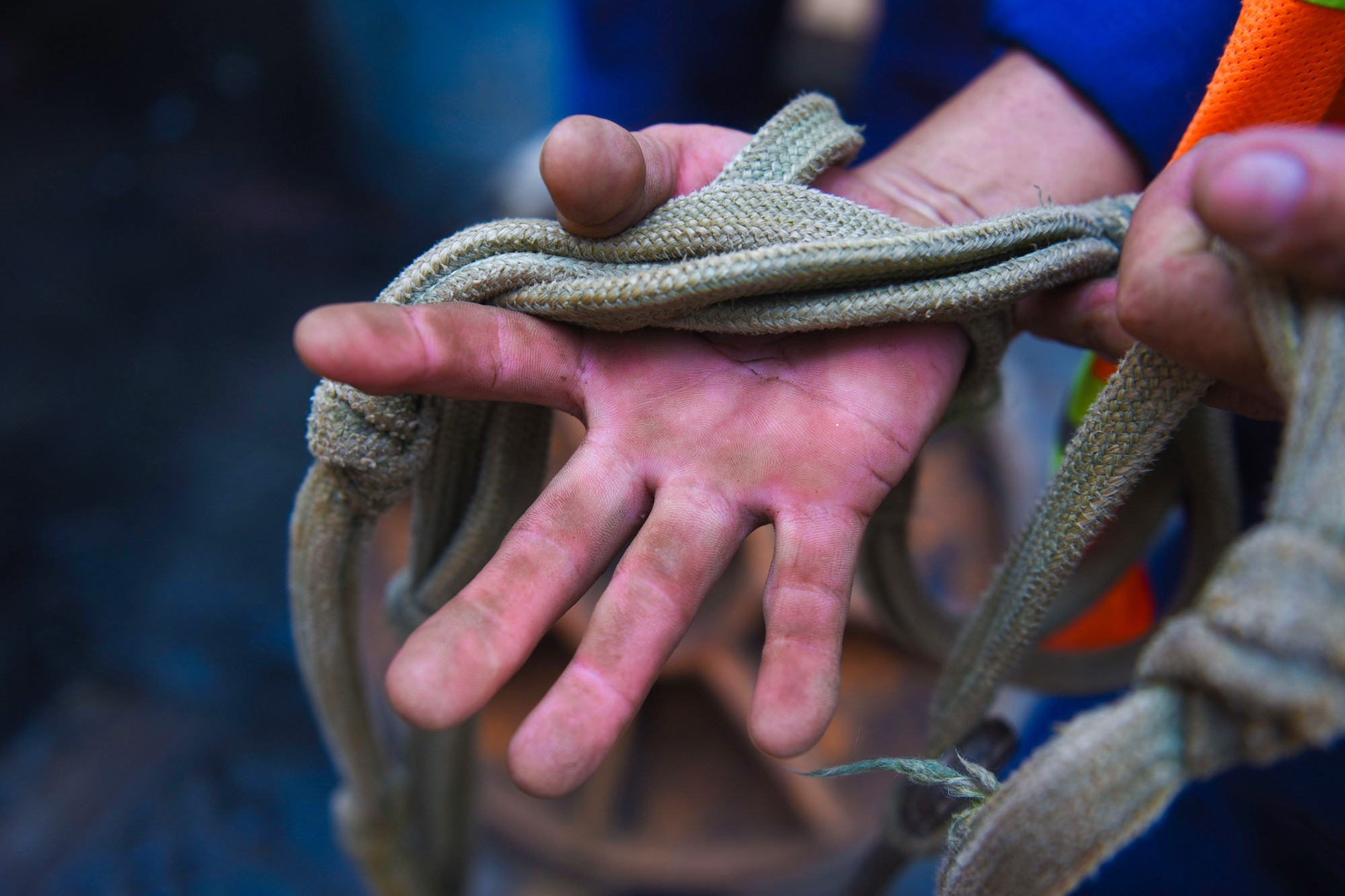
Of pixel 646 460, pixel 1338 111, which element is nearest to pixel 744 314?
pixel 646 460

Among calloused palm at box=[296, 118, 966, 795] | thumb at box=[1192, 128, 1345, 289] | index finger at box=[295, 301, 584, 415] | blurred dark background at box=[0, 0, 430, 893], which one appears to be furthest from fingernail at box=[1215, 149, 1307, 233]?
blurred dark background at box=[0, 0, 430, 893]

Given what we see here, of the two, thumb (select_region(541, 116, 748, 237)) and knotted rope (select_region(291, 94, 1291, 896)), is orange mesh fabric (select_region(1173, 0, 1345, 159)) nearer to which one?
knotted rope (select_region(291, 94, 1291, 896))

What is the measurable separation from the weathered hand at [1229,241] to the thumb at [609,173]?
267 millimetres

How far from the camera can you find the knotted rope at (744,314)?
0.48 meters

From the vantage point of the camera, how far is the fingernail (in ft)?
1.06

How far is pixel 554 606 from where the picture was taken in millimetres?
464

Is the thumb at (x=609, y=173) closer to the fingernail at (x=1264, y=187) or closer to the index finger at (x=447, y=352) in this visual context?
the index finger at (x=447, y=352)

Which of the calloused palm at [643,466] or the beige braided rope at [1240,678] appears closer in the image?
the beige braided rope at [1240,678]

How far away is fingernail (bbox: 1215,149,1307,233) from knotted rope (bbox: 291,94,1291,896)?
13 cm

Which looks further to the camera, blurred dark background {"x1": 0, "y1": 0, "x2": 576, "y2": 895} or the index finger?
blurred dark background {"x1": 0, "y1": 0, "x2": 576, "y2": 895}

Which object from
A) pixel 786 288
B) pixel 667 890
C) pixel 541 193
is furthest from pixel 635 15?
pixel 667 890

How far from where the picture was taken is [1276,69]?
0.48 meters

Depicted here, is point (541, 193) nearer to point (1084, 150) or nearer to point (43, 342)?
point (43, 342)

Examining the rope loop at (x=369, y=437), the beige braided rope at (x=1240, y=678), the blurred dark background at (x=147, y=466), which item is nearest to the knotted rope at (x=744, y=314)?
the rope loop at (x=369, y=437)
